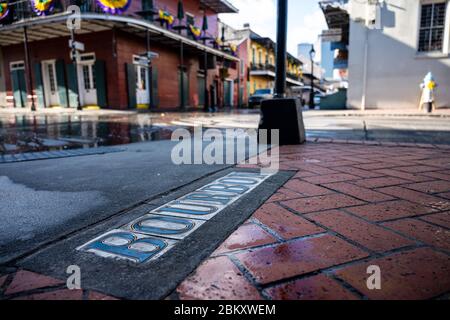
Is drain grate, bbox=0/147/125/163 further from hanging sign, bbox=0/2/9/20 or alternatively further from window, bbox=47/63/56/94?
hanging sign, bbox=0/2/9/20

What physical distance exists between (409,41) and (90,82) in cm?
1280

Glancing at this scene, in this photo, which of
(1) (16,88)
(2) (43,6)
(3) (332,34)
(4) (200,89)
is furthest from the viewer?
(4) (200,89)

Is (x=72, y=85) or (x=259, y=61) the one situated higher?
(x=259, y=61)

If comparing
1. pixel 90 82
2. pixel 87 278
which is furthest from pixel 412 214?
pixel 90 82

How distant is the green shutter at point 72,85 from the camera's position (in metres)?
12.8

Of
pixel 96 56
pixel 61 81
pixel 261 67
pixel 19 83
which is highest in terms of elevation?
pixel 261 67

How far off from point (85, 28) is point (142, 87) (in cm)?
327

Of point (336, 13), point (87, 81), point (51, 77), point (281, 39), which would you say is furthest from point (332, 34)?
point (51, 77)

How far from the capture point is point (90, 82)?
43.0ft

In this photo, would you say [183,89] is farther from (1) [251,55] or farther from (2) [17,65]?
(1) [251,55]

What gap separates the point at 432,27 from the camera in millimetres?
10891

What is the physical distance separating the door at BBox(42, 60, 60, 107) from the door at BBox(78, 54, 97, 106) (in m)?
1.81

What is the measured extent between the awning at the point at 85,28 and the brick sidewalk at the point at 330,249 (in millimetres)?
11202

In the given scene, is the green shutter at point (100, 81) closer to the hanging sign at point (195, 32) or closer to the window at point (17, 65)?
the hanging sign at point (195, 32)
